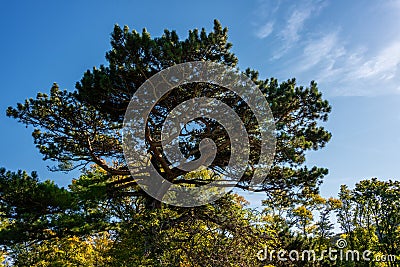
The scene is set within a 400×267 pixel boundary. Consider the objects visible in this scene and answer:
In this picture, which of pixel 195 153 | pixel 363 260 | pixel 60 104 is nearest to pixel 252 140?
pixel 195 153

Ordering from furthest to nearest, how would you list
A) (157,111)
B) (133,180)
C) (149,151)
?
(133,180) < (149,151) < (157,111)

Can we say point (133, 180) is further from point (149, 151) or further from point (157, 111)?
point (157, 111)

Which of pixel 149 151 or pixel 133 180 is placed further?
pixel 133 180

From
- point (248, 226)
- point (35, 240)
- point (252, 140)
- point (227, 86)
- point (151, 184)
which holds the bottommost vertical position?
point (35, 240)

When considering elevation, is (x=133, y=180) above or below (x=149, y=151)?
below

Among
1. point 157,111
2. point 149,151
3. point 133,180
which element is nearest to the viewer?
point 157,111

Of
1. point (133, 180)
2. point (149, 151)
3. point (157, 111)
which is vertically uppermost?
point (157, 111)

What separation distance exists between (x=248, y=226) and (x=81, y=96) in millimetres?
4829

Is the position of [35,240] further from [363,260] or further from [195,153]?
[363,260]

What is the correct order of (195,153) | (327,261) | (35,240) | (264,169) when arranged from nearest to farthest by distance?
1. (35,240)
2. (264,169)
3. (195,153)
4. (327,261)

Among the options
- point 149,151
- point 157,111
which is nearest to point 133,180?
point 149,151

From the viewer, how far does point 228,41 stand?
7277mm

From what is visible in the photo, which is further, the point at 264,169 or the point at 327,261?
the point at 327,261

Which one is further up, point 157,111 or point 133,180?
point 157,111
